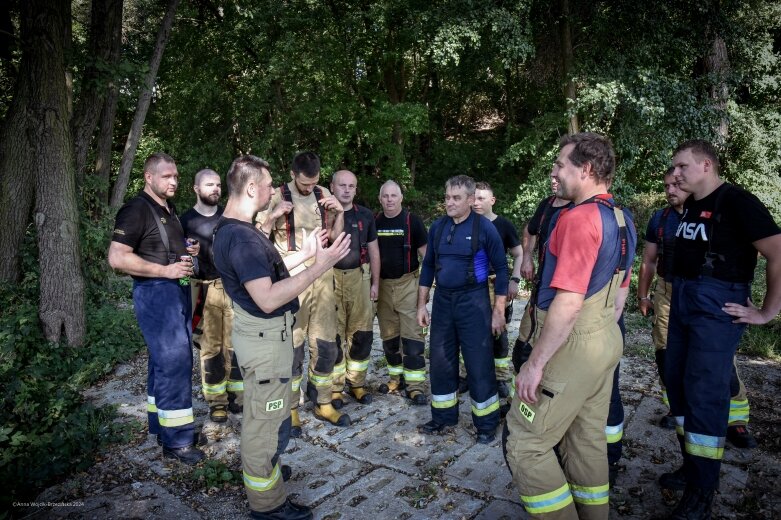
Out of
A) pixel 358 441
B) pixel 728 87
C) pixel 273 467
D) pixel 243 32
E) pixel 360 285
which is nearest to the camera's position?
pixel 273 467

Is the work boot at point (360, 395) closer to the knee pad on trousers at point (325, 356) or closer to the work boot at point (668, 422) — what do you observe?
the knee pad on trousers at point (325, 356)

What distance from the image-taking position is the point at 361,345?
5215 millimetres

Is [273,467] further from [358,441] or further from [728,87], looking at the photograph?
[728,87]

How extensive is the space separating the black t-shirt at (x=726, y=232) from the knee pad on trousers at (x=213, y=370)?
4016 mm

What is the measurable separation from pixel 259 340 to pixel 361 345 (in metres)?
2.15

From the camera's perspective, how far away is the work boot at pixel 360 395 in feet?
17.1

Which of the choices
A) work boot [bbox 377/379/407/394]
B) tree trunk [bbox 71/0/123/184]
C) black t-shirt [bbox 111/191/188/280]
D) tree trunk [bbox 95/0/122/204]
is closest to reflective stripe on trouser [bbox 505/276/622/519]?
work boot [bbox 377/379/407/394]

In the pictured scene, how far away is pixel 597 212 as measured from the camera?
2.55m

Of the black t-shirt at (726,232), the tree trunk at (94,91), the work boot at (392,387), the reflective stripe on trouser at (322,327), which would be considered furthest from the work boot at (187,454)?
the tree trunk at (94,91)

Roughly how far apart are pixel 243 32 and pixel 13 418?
1221 cm

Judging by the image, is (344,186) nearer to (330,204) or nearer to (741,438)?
(330,204)

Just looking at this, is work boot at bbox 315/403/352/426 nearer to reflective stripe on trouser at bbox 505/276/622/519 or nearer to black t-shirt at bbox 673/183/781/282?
reflective stripe on trouser at bbox 505/276/622/519

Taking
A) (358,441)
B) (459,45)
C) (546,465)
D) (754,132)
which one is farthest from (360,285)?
(754,132)

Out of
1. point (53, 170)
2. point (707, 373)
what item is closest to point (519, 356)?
point (707, 373)
